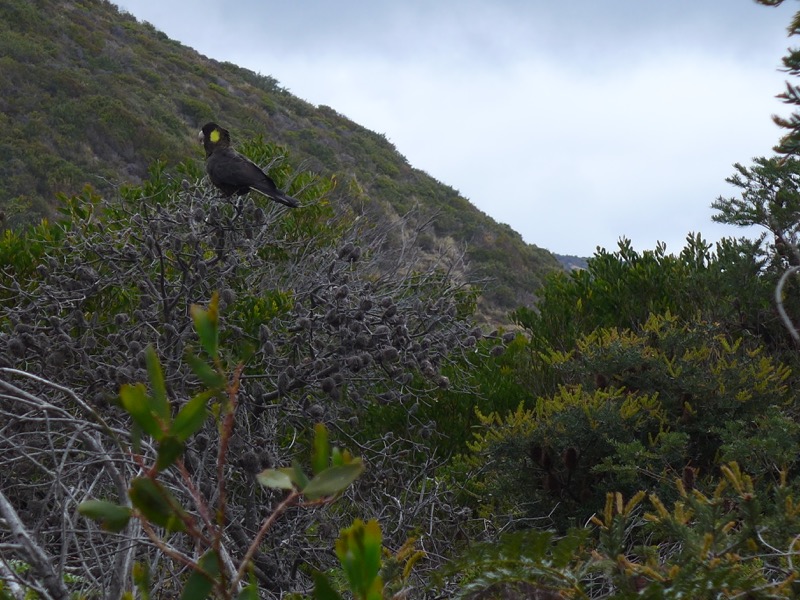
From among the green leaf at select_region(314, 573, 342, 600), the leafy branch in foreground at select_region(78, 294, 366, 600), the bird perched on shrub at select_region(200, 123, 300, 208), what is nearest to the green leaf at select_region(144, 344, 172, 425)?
the leafy branch in foreground at select_region(78, 294, 366, 600)

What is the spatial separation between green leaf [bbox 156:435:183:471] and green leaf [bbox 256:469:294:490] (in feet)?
0.39

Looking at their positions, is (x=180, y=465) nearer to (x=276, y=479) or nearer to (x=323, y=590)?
(x=276, y=479)

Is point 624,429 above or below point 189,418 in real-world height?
below

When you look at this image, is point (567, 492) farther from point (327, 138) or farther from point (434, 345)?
point (327, 138)

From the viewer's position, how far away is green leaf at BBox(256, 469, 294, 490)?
100 centimetres

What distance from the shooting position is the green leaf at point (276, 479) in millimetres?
1004

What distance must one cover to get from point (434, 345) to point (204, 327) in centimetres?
421

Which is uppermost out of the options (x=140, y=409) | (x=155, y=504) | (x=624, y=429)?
(x=140, y=409)

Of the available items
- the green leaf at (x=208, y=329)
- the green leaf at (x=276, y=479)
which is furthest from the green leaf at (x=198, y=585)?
the green leaf at (x=208, y=329)

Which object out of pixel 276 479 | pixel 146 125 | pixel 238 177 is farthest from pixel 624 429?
pixel 146 125

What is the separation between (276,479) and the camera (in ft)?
3.37

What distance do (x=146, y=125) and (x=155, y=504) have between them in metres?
27.6

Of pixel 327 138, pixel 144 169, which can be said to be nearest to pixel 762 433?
pixel 144 169

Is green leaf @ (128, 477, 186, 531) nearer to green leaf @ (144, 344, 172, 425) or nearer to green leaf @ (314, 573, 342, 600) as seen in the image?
green leaf @ (144, 344, 172, 425)
